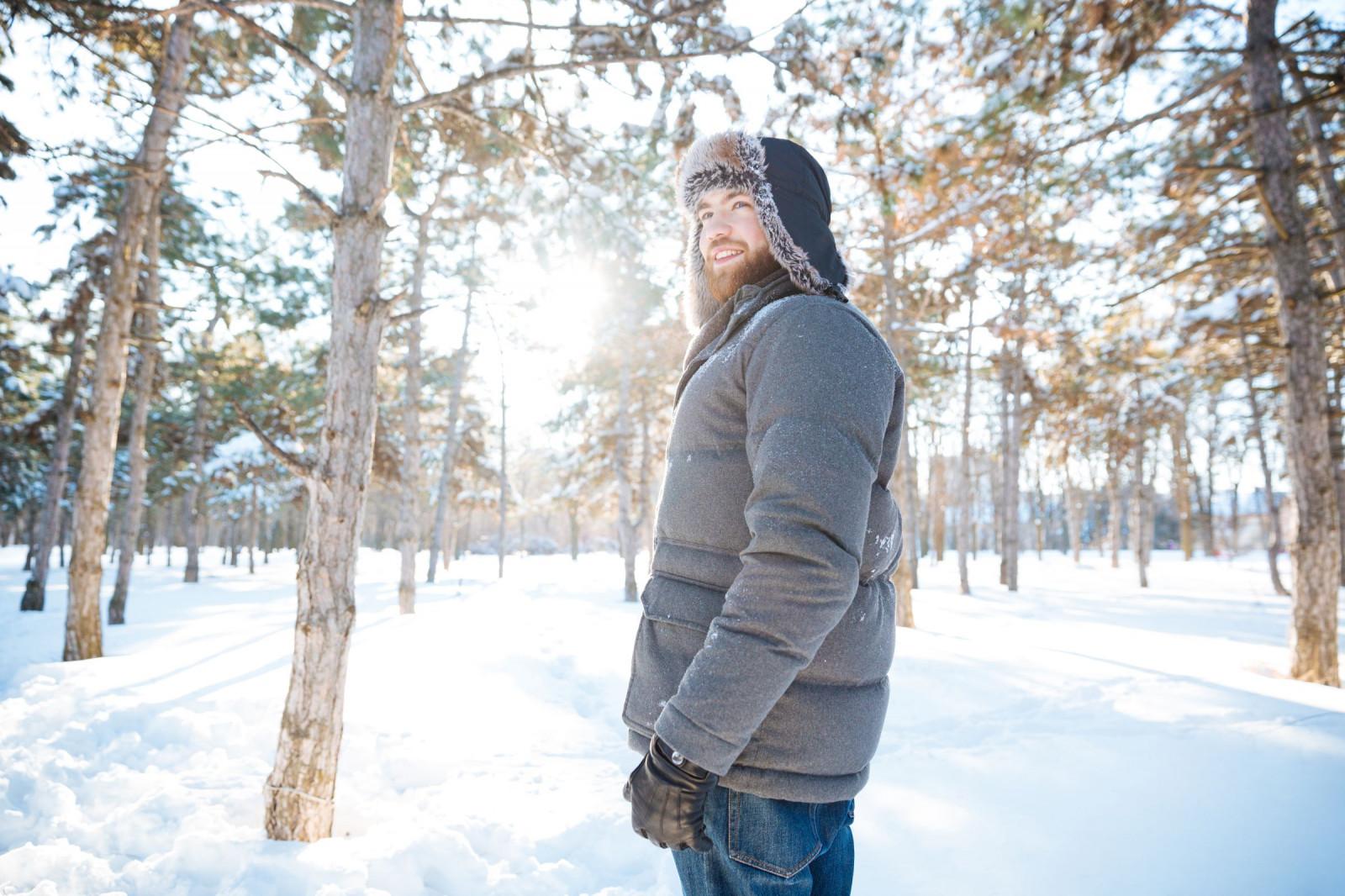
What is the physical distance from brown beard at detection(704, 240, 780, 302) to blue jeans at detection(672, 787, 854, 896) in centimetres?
118

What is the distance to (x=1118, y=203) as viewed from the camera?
8.58 meters

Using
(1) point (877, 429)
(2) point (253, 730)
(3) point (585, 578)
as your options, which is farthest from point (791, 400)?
(3) point (585, 578)

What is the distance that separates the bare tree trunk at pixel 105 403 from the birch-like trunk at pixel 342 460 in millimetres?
5891

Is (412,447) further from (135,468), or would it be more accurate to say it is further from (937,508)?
(937,508)

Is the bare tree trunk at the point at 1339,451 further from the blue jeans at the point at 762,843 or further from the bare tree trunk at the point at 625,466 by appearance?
the blue jeans at the point at 762,843

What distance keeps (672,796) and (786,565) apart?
0.50 m

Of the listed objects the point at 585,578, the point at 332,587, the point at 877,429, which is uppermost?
the point at 877,429

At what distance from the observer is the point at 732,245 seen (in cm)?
163

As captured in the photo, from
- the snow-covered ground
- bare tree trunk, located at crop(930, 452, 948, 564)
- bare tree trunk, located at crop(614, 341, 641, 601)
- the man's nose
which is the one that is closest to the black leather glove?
the man's nose

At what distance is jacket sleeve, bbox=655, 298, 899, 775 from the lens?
110cm

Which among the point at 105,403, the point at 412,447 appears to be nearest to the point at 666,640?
the point at 105,403

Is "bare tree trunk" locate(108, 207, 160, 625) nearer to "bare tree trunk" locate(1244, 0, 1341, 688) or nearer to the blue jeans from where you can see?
the blue jeans

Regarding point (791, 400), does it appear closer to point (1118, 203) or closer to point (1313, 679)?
point (1313, 679)

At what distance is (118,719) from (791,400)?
21.5 ft
